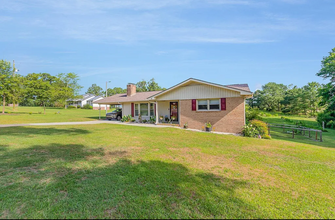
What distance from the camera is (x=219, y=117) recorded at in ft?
40.5

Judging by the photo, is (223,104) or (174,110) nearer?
(223,104)

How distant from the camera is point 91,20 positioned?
11766 mm

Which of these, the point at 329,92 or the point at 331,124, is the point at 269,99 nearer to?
the point at 329,92

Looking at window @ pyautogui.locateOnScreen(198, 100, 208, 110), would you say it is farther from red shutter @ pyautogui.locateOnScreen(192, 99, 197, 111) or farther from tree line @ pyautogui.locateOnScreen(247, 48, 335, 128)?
tree line @ pyautogui.locateOnScreen(247, 48, 335, 128)

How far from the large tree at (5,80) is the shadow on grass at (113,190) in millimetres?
27275

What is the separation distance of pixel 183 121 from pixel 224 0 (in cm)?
948

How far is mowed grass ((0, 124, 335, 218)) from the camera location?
2.50 m

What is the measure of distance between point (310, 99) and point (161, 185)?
154 ft

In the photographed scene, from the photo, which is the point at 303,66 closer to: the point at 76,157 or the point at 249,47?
the point at 249,47

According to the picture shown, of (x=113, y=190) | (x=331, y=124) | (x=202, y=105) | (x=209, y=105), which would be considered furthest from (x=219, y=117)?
(x=331, y=124)

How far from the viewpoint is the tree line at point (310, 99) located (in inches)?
829

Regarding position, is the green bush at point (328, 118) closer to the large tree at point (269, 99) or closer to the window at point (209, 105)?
the window at point (209, 105)

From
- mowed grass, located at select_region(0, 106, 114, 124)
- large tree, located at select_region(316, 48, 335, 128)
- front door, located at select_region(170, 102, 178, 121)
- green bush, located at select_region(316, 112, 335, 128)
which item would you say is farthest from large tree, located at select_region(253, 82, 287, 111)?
mowed grass, located at select_region(0, 106, 114, 124)

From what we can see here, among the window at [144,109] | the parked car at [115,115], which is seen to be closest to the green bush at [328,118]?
the window at [144,109]
